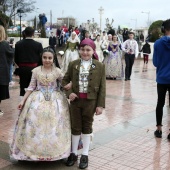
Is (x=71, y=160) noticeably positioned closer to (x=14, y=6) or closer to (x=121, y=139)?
(x=121, y=139)

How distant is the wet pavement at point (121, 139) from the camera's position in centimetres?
430

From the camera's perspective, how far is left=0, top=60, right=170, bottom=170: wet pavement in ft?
14.1

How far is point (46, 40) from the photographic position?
26547 mm

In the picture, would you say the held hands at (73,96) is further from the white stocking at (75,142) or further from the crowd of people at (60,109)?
the white stocking at (75,142)

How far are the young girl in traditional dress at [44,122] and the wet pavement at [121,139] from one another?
0.25 m

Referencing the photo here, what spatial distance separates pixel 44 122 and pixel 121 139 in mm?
1745

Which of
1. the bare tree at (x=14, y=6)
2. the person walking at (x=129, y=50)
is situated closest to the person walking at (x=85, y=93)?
the person walking at (x=129, y=50)

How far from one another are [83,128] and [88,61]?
2.79 ft

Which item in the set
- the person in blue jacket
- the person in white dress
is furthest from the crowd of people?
the person in white dress

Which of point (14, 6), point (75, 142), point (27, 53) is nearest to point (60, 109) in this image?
point (75, 142)

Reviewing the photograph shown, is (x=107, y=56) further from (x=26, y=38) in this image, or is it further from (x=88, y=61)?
(x=88, y=61)

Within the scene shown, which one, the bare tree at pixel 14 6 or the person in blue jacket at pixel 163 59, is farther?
the bare tree at pixel 14 6

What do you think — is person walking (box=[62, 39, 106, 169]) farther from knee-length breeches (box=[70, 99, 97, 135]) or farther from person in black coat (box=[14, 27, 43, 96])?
person in black coat (box=[14, 27, 43, 96])

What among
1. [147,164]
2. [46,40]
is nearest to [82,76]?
[147,164]
